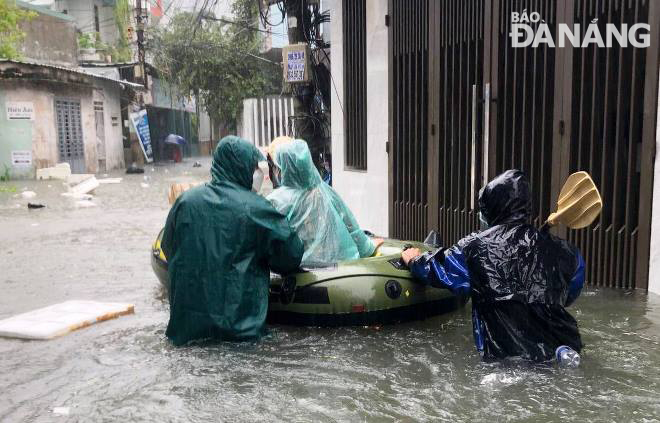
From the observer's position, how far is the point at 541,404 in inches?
127

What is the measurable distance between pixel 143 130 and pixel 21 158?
872 cm

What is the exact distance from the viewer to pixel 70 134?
21.4 m

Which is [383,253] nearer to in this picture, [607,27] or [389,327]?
[389,327]

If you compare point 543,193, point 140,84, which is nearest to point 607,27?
point 543,193

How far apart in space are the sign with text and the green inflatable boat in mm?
24139

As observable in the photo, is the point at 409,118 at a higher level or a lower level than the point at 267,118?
lower

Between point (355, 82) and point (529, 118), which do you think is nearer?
point (529, 118)

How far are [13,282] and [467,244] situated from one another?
4839 mm

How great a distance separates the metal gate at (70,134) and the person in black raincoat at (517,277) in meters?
19.5

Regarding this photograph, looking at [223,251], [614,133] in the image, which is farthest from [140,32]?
[223,251]

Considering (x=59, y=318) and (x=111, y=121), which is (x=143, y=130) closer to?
(x=111, y=121)

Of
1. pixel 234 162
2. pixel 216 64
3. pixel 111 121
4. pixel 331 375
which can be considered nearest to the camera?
pixel 331 375

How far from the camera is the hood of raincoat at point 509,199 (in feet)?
11.5

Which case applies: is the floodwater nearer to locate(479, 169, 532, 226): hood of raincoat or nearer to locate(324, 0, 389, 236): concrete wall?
locate(479, 169, 532, 226): hood of raincoat
